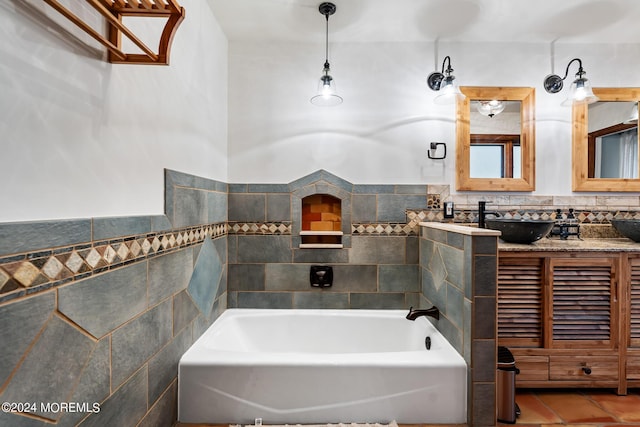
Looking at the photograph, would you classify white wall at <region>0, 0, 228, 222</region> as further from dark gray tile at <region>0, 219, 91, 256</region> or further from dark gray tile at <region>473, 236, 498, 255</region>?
dark gray tile at <region>473, 236, 498, 255</region>

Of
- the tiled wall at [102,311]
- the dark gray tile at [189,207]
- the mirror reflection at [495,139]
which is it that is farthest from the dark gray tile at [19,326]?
the mirror reflection at [495,139]

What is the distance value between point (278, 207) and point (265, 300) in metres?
0.74

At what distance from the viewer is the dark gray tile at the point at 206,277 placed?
1.83 meters

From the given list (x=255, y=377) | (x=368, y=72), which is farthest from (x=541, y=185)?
(x=255, y=377)

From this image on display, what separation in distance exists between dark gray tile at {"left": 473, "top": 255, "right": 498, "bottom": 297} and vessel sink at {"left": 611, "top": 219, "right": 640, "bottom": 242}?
146 cm

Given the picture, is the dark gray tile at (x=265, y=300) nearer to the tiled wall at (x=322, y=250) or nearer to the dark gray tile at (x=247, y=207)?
the tiled wall at (x=322, y=250)

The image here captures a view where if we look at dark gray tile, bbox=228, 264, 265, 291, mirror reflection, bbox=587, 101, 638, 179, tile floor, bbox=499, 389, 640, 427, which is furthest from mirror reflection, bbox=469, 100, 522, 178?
dark gray tile, bbox=228, 264, 265, 291

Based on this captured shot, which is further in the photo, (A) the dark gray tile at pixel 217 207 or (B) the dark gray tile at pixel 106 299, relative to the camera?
(A) the dark gray tile at pixel 217 207

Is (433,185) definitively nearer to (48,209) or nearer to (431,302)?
(431,302)

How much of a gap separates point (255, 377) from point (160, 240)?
2.70 feet

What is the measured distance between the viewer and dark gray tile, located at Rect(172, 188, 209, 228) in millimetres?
1583

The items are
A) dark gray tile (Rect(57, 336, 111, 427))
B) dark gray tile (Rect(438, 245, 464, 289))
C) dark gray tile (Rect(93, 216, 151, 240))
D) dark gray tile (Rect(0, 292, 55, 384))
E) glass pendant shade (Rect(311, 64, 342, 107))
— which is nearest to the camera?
dark gray tile (Rect(0, 292, 55, 384))

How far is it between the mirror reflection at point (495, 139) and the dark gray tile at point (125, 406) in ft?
8.16

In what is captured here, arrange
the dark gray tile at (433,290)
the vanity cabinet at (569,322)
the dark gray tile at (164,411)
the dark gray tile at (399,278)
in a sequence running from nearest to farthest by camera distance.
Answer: the dark gray tile at (164,411) < the dark gray tile at (433,290) < the vanity cabinet at (569,322) < the dark gray tile at (399,278)
